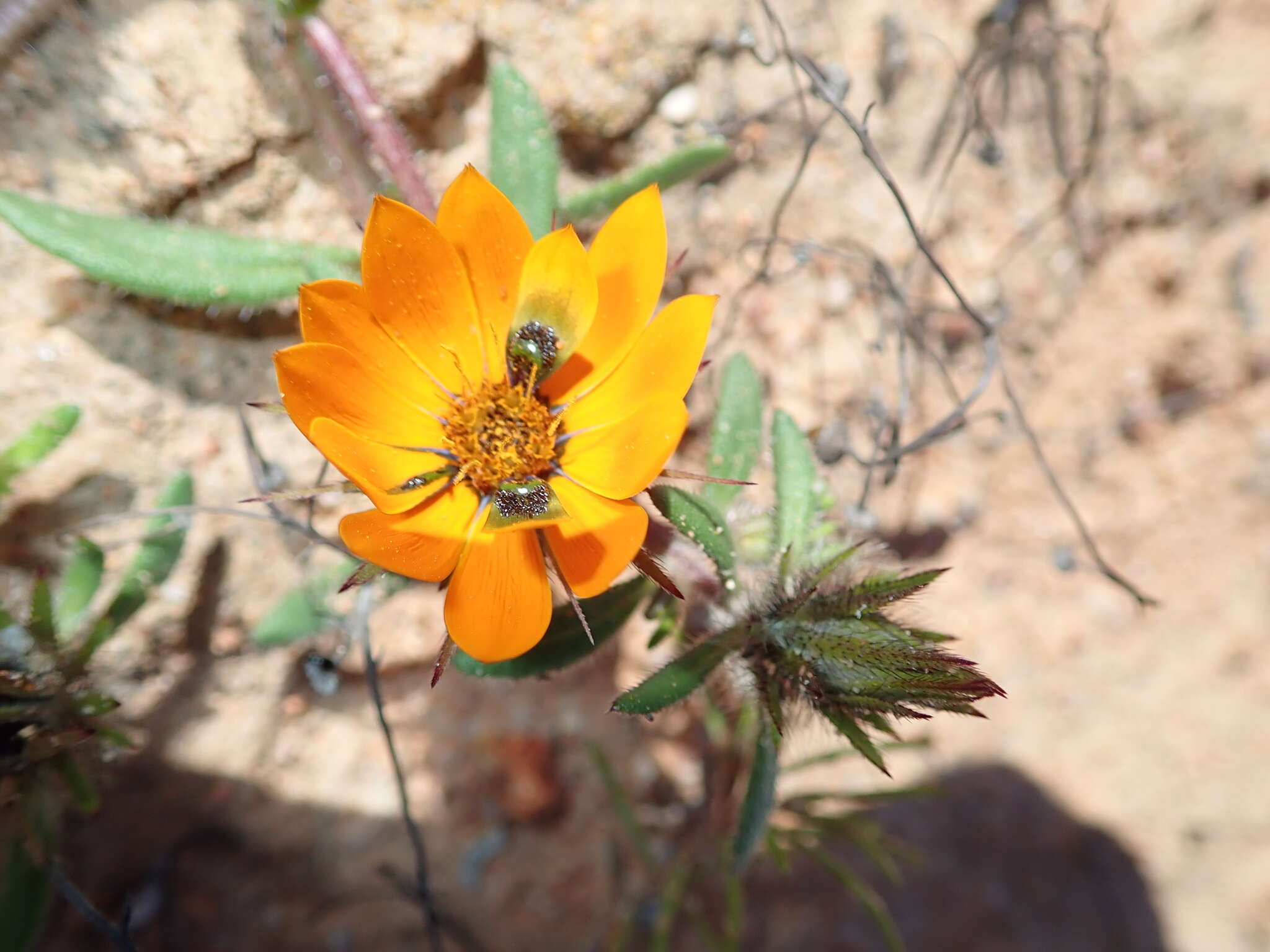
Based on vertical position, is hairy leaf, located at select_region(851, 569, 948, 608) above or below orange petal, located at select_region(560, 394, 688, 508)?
below

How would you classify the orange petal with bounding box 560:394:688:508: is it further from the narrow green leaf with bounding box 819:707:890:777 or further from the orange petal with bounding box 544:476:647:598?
the narrow green leaf with bounding box 819:707:890:777

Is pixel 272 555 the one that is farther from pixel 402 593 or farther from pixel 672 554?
pixel 672 554

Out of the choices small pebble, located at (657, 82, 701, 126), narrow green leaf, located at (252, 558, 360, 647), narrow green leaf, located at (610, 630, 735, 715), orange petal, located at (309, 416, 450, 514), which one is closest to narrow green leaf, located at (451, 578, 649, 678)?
narrow green leaf, located at (610, 630, 735, 715)

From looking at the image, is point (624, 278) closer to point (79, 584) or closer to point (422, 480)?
point (422, 480)

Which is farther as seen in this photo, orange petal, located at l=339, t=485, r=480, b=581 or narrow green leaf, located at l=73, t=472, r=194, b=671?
narrow green leaf, located at l=73, t=472, r=194, b=671

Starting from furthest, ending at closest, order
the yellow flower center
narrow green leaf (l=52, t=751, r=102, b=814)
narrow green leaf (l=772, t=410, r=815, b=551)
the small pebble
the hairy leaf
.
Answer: the small pebble
narrow green leaf (l=772, t=410, r=815, b=551)
narrow green leaf (l=52, t=751, r=102, b=814)
the yellow flower center
the hairy leaf

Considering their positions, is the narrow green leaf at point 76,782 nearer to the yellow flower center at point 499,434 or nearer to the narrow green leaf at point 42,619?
the narrow green leaf at point 42,619

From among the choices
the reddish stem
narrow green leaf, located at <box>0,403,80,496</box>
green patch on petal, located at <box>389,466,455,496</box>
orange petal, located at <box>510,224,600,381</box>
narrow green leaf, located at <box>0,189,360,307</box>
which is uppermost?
the reddish stem
